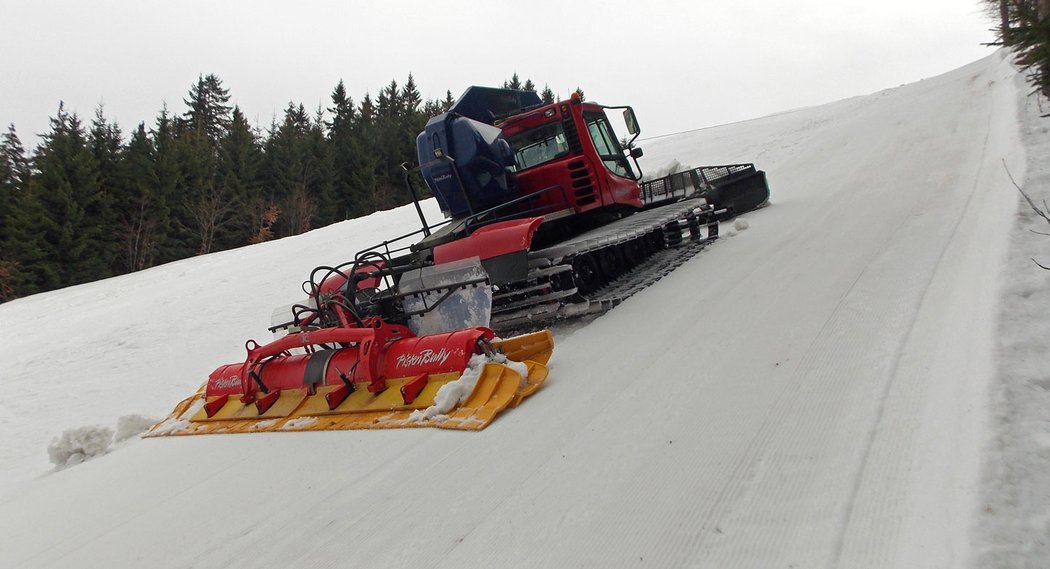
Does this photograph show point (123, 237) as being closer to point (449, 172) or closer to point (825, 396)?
point (449, 172)

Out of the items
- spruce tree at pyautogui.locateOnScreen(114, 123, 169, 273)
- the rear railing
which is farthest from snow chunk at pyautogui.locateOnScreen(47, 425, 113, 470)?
spruce tree at pyautogui.locateOnScreen(114, 123, 169, 273)

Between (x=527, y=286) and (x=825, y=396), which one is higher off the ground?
(x=527, y=286)

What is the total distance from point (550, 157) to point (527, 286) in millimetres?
2273

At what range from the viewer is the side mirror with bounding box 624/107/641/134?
812 cm

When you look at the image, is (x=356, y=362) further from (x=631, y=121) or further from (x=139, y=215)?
(x=139, y=215)

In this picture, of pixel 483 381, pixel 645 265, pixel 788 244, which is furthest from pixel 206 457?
pixel 788 244

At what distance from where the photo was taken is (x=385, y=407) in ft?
13.7

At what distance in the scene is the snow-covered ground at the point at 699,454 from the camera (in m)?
2.17

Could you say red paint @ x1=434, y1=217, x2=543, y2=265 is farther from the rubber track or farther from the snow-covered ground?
the snow-covered ground

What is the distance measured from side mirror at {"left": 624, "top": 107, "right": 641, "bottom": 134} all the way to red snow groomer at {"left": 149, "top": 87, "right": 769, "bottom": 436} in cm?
3

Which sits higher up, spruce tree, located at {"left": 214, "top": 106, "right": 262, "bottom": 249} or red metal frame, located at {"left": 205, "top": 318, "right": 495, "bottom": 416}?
spruce tree, located at {"left": 214, "top": 106, "right": 262, "bottom": 249}

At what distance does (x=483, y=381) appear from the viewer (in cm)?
411

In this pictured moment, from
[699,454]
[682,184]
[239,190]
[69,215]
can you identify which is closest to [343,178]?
[239,190]

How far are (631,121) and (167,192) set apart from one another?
28.9 m
